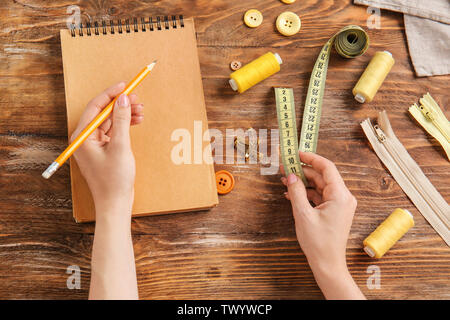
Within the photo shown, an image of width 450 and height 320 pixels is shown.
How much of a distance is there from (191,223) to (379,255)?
694mm

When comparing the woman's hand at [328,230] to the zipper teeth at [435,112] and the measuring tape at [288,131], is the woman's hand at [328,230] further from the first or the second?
the zipper teeth at [435,112]

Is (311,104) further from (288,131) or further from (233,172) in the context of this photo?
(233,172)

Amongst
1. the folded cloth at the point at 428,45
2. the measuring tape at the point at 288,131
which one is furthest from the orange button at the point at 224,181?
the folded cloth at the point at 428,45

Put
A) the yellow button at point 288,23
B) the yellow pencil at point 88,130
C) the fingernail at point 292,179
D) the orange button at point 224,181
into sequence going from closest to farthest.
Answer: the yellow pencil at point 88,130
the fingernail at point 292,179
the orange button at point 224,181
the yellow button at point 288,23

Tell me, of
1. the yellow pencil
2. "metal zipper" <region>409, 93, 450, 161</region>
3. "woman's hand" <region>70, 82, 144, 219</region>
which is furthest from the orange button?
"metal zipper" <region>409, 93, 450, 161</region>

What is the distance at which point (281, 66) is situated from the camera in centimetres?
149

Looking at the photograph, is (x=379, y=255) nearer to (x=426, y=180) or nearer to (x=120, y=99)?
(x=426, y=180)

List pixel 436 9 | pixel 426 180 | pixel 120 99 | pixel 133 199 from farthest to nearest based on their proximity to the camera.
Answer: pixel 436 9 → pixel 426 180 → pixel 133 199 → pixel 120 99

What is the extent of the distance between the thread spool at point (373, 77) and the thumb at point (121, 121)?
87 centimetres

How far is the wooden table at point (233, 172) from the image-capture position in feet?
4.40

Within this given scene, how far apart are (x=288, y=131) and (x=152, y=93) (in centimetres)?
53

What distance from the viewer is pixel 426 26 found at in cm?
154

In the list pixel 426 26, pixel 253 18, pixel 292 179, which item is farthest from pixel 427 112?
pixel 253 18

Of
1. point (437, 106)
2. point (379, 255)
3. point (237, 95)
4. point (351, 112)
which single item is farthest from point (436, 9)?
point (379, 255)
